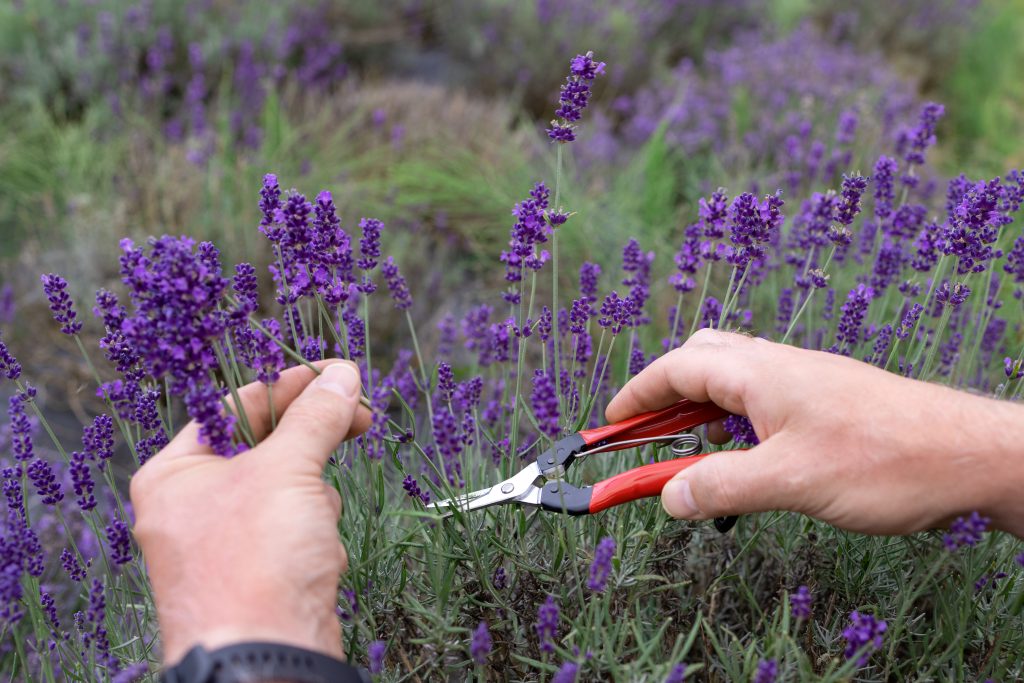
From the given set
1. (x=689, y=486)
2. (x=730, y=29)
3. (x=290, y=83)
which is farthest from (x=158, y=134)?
(x=730, y=29)

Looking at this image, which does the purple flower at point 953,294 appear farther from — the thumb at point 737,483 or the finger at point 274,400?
the finger at point 274,400

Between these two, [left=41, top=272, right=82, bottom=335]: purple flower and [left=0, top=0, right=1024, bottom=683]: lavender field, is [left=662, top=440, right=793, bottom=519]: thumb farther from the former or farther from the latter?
[left=41, top=272, right=82, bottom=335]: purple flower

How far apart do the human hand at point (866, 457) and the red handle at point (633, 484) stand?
A: 10cm

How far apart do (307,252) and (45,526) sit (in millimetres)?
1699

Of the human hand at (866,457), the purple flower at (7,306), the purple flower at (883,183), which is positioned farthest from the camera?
the purple flower at (7,306)

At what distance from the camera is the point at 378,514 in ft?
5.62

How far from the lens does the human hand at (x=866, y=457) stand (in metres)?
1.47

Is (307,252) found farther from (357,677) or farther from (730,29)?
(730,29)

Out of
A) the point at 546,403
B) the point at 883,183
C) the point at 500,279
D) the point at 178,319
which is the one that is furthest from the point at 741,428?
the point at 500,279

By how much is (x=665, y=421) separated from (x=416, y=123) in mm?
3826

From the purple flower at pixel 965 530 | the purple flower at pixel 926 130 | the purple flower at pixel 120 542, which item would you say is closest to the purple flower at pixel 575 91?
the purple flower at pixel 965 530

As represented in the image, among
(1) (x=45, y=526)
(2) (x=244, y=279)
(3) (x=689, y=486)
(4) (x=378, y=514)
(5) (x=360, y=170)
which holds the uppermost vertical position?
(2) (x=244, y=279)

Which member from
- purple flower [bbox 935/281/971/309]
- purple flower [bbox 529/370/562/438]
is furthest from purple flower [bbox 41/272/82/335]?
purple flower [bbox 935/281/971/309]

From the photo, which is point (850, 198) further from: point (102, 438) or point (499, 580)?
point (102, 438)
